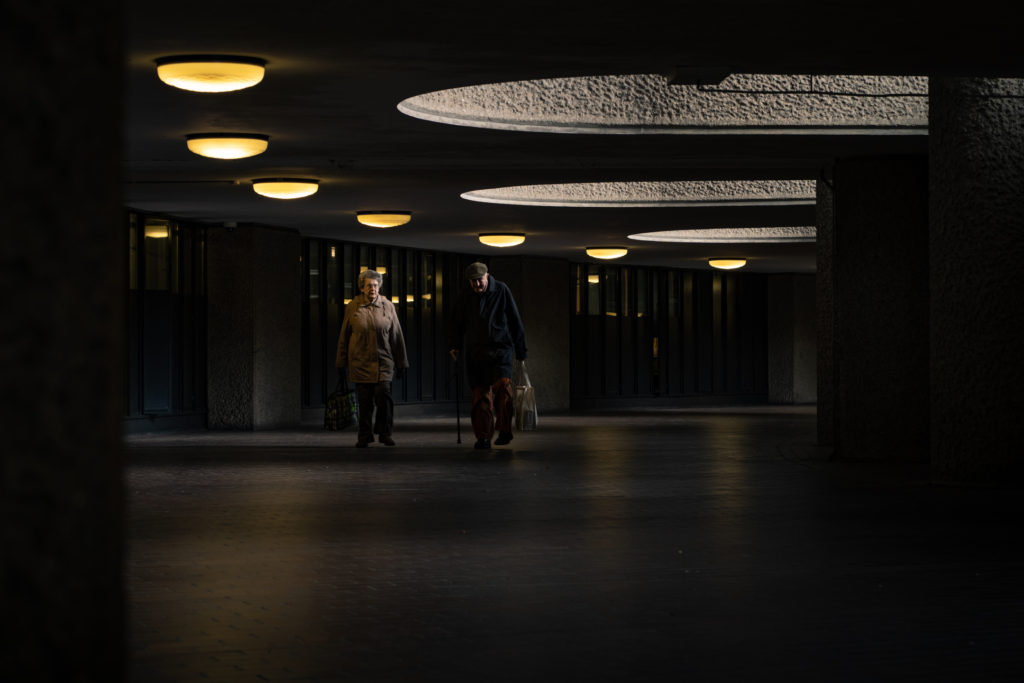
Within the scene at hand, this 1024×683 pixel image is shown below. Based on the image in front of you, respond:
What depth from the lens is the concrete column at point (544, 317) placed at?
32.2 metres

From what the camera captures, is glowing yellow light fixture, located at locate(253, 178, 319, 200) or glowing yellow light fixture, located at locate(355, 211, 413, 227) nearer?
glowing yellow light fixture, located at locate(253, 178, 319, 200)

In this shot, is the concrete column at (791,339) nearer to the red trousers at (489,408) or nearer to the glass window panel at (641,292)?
the glass window panel at (641,292)

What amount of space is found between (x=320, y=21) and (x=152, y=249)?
14.3m

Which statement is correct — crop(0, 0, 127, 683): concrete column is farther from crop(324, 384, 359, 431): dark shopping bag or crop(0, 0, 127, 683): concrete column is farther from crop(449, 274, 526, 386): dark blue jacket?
crop(324, 384, 359, 431): dark shopping bag

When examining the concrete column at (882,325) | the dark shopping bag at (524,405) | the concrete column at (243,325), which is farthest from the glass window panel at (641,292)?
the concrete column at (882,325)

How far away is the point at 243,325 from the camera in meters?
24.4

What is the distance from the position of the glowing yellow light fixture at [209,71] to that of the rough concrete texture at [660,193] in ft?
Answer: 36.4

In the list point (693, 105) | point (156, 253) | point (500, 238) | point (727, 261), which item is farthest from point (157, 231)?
point (727, 261)

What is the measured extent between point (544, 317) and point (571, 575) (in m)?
25.5

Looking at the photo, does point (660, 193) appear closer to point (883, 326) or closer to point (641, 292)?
point (883, 326)

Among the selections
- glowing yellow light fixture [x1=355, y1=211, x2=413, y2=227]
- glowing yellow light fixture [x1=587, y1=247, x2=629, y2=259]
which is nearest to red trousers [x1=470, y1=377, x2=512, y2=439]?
glowing yellow light fixture [x1=355, y1=211, x2=413, y2=227]

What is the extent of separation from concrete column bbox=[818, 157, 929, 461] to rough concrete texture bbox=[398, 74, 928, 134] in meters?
1.10

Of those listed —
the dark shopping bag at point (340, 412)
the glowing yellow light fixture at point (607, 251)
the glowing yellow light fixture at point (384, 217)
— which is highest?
the glowing yellow light fixture at point (607, 251)

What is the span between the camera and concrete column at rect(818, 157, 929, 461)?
15453 millimetres
